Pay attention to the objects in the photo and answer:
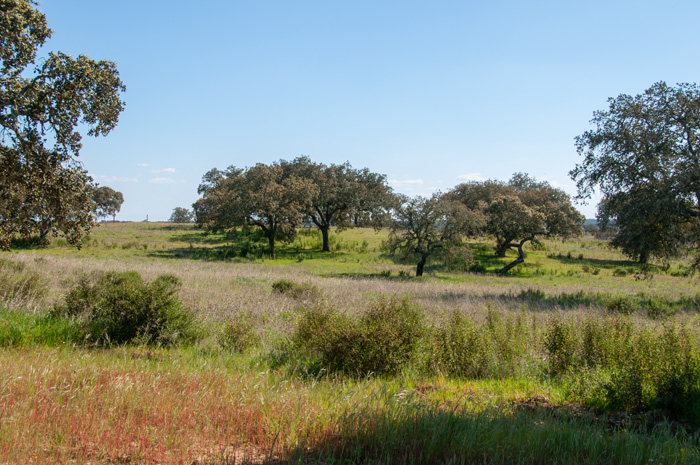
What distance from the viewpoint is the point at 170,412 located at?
409cm

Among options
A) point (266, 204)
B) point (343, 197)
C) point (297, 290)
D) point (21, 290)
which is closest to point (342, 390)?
point (21, 290)

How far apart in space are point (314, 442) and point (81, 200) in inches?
453

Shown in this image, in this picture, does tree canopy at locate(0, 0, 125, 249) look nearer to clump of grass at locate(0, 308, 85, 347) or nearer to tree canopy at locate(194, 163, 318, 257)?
clump of grass at locate(0, 308, 85, 347)

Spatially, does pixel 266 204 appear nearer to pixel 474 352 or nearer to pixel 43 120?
pixel 43 120

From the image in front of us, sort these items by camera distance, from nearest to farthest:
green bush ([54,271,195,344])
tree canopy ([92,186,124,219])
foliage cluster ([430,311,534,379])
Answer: foliage cluster ([430,311,534,379]) < green bush ([54,271,195,344]) < tree canopy ([92,186,124,219])

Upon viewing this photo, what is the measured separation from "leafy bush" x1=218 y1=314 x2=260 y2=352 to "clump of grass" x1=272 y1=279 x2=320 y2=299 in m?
6.63

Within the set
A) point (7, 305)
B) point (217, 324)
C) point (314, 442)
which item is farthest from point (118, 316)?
point (314, 442)

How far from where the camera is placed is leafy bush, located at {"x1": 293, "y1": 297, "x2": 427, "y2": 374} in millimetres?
A: 6891

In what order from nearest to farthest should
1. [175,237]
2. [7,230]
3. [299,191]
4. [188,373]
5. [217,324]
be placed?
1. [188,373]
2. [217,324]
3. [7,230]
4. [299,191]
5. [175,237]

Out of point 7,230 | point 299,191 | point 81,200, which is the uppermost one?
point 299,191

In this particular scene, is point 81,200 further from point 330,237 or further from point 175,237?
point 175,237

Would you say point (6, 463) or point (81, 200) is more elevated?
point (81, 200)

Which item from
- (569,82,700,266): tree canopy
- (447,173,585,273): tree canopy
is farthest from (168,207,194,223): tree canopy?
(569,82,700,266): tree canopy

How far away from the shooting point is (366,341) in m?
7.00
